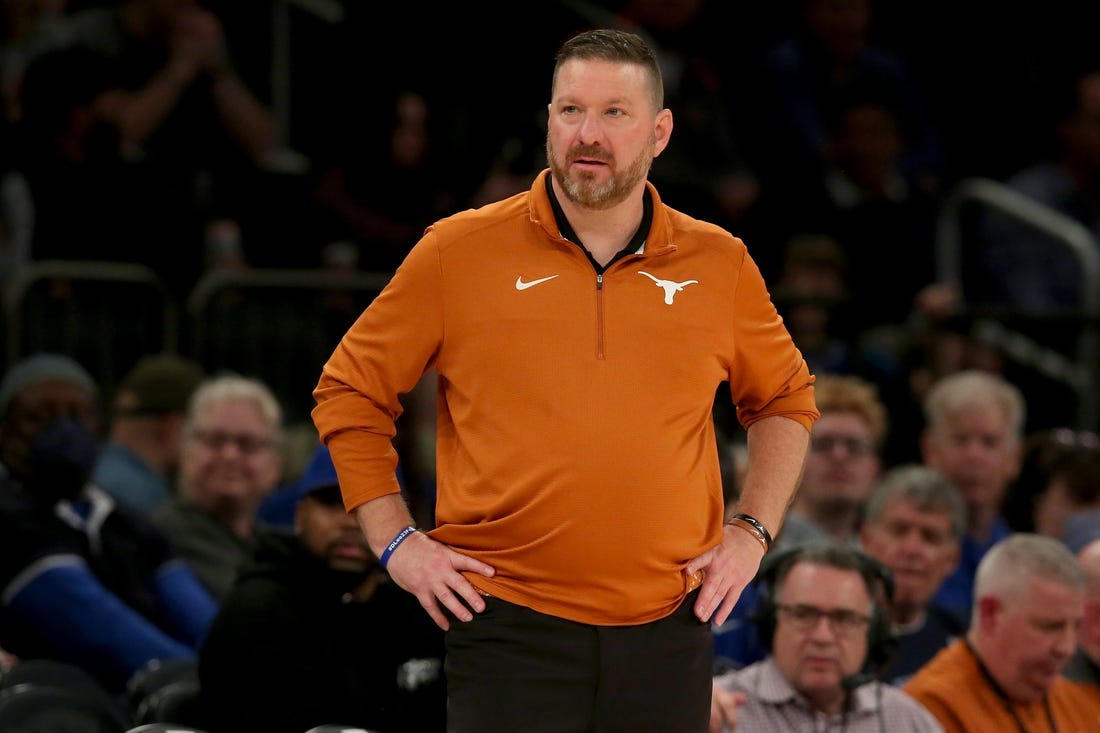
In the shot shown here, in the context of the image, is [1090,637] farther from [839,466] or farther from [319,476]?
[319,476]

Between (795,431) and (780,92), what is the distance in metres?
6.33

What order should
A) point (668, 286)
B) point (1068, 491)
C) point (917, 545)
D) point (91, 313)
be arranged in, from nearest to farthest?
1. point (668, 286)
2. point (917, 545)
3. point (1068, 491)
4. point (91, 313)

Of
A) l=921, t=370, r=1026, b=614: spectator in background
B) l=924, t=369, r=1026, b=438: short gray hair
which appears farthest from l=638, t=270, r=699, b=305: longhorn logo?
l=924, t=369, r=1026, b=438: short gray hair

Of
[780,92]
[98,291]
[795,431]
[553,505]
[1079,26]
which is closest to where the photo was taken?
[553,505]

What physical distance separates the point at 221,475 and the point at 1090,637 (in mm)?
2980

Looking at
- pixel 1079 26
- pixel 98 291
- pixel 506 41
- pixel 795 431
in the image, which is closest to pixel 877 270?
pixel 506 41

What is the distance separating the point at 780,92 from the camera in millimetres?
9648

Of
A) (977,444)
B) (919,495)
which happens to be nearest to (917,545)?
(919,495)

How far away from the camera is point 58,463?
600cm

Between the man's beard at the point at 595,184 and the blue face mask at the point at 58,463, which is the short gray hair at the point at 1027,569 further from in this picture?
the blue face mask at the point at 58,463

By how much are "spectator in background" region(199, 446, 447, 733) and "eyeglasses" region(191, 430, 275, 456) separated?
157 cm

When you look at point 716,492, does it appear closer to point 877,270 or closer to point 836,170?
point 877,270

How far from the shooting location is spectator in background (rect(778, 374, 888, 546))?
6938 mm

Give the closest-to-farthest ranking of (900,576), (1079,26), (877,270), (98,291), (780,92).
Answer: (900,576) < (98,291) < (877,270) < (780,92) < (1079,26)
